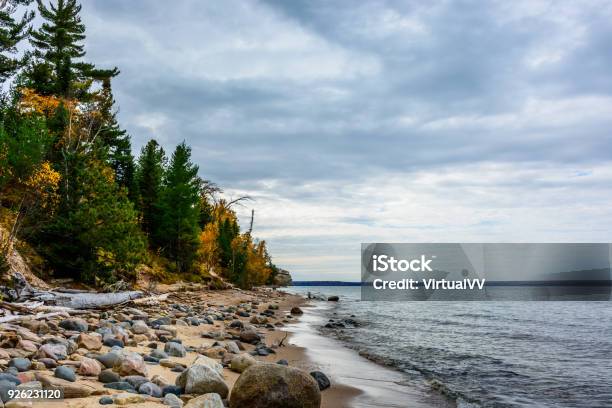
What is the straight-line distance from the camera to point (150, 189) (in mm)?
43906

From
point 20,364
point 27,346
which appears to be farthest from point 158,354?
point 20,364

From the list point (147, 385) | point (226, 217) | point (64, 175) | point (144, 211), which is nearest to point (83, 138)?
point (64, 175)

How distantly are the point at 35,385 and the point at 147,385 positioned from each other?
1.38m

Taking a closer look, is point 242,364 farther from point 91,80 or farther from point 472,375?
point 91,80

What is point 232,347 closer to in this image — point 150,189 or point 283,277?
point 150,189

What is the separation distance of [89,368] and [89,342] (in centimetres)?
196

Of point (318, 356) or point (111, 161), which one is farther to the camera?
point (111, 161)

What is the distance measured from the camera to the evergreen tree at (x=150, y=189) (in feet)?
135

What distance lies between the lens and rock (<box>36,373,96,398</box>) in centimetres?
551

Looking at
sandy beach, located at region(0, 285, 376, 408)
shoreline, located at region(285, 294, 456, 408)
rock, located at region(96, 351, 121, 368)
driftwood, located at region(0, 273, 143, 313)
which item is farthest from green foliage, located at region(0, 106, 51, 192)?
rock, located at region(96, 351, 121, 368)

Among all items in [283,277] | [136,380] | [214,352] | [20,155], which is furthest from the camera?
[283,277]

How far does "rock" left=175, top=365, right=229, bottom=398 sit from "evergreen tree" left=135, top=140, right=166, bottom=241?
34865mm

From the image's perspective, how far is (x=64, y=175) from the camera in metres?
22.3

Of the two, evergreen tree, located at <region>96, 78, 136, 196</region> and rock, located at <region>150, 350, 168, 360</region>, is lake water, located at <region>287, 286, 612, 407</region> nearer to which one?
rock, located at <region>150, 350, 168, 360</region>
